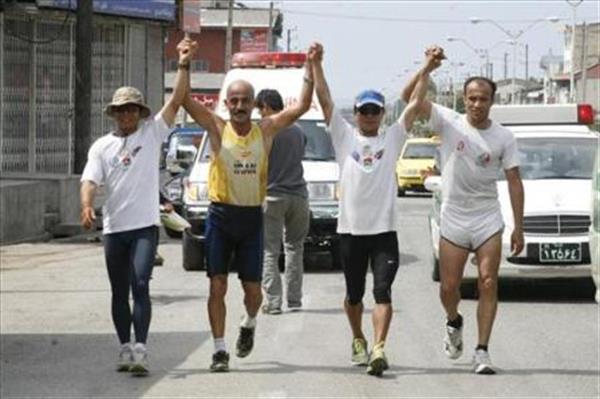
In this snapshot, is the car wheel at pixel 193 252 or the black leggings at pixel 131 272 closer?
the black leggings at pixel 131 272

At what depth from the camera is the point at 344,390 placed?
8.87 meters

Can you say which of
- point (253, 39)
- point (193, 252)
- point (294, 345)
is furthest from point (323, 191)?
point (253, 39)

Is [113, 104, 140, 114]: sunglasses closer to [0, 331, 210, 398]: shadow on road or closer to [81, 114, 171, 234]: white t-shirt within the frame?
[81, 114, 171, 234]: white t-shirt

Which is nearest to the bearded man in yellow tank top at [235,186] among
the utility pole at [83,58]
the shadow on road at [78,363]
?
the shadow on road at [78,363]

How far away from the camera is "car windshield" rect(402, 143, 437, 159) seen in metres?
38.0

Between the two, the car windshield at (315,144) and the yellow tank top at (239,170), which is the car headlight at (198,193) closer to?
the car windshield at (315,144)

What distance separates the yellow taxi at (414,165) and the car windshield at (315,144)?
1950 centimetres

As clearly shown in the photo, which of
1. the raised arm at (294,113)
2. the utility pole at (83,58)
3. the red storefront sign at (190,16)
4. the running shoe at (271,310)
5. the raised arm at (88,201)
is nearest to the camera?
the raised arm at (88,201)

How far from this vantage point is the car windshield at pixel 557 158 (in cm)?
1427

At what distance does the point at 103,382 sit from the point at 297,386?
52.7 inches

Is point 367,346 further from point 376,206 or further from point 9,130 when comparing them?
point 9,130

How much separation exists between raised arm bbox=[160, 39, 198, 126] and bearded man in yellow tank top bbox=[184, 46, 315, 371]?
2.9 inches

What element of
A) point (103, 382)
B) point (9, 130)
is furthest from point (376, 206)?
point (9, 130)

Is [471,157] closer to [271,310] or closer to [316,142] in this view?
[271,310]
